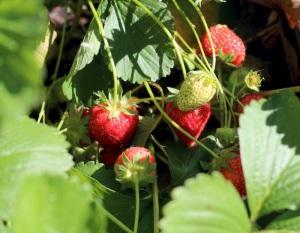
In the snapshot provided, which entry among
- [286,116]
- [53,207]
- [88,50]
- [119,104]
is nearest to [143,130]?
[119,104]

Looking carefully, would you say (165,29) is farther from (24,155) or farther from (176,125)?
(24,155)

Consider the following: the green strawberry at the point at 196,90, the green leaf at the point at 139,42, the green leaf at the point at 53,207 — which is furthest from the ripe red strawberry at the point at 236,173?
the green leaf at the point at 53,207

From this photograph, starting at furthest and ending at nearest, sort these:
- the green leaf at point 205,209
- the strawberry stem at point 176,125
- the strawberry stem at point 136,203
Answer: the strawberry stem at point 176,125 → the strawberry stem at point 136,203 → the green leaf at point 205,209

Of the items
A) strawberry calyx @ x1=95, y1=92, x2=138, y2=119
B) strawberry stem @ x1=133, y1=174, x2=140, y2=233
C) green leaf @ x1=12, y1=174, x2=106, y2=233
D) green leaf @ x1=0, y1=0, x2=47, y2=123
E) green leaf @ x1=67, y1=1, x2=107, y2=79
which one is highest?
green leaf @ x1=0, y1=0, x2=47, y2=123

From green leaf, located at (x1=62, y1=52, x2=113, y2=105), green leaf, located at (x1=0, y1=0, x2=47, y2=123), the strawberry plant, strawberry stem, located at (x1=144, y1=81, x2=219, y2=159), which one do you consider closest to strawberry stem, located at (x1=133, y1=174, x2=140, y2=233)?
the strawberry plant

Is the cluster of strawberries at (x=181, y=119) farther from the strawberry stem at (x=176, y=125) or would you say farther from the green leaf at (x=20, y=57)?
the green leaf at (x=20, y=57)

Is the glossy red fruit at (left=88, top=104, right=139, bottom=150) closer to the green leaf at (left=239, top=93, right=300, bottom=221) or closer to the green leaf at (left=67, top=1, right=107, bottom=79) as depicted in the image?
the green leaf at (left=67, top=1, right=107, bottom=79)
